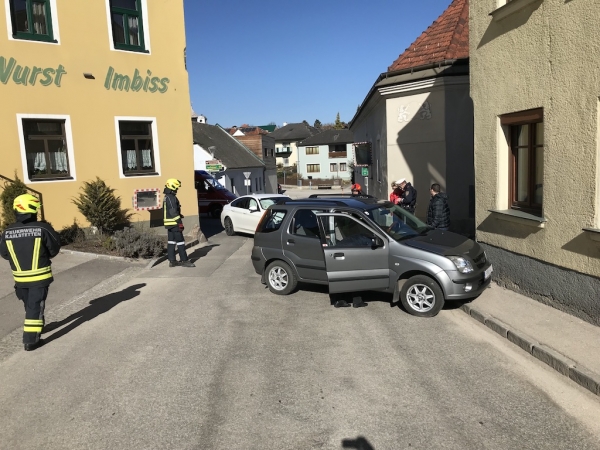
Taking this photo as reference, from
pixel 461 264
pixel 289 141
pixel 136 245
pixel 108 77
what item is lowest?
pixel 136 245

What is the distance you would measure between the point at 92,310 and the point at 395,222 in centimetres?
511

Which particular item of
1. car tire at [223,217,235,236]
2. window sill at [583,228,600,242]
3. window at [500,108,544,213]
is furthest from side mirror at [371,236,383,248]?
car tire at [223,217,235,236]

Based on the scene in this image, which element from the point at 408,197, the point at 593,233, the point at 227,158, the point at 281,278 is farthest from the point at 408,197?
the point at 227,158

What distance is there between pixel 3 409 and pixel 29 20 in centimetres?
1121

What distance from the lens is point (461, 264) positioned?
23.3 ft

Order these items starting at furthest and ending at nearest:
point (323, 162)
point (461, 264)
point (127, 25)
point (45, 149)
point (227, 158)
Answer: point (323, 162) < point (227, 158) < point (127, 25) < point (45, 149) < point (461, 264)

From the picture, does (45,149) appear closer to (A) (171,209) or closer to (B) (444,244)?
(A) (171,209)

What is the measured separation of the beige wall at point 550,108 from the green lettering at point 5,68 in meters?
10.7

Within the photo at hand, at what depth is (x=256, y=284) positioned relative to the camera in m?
9.75

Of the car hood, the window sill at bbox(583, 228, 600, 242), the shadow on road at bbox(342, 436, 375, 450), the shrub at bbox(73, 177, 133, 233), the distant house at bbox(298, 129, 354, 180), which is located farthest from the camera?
the distant house at bbox(298, 129, 354, 180)

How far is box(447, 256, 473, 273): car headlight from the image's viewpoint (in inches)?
278

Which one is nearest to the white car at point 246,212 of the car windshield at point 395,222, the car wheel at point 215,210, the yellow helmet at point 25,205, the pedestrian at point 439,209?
the car wheel at point 215,210

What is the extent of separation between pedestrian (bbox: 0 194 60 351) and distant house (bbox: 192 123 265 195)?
23895 millimetres

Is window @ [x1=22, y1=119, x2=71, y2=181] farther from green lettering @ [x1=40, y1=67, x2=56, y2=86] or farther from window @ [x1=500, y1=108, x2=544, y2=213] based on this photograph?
window @ [x1=500, y1=108, x2=544, y2=213]
